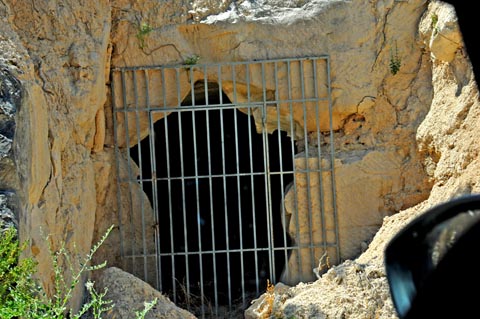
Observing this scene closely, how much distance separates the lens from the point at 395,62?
9.18 metres

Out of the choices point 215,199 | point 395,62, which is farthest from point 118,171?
point 395,62

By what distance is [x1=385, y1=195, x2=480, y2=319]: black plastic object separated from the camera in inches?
41.3

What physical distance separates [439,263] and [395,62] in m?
8.28

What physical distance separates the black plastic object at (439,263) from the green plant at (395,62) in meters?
8.19

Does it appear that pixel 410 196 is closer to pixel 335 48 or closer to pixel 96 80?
pixel 335 48

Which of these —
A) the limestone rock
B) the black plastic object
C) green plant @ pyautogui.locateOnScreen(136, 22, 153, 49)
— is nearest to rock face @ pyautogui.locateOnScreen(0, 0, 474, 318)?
green plant @ pyautogui.locateOnScreen(136, 22, 153, 49)

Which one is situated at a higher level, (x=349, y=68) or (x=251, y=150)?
(x=349, y=68)

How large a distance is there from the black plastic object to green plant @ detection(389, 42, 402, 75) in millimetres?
8189

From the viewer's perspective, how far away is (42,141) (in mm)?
6488

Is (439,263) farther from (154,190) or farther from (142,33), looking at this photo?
(142,33)

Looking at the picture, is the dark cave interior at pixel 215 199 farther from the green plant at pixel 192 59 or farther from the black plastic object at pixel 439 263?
the black plastic object at pixel 439 263

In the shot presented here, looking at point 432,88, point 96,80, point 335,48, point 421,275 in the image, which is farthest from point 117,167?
point 421,275

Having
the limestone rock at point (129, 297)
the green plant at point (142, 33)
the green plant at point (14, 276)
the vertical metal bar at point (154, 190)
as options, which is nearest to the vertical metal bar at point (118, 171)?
the vertical metal bar at point (154, 190)

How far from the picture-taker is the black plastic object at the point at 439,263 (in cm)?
105
